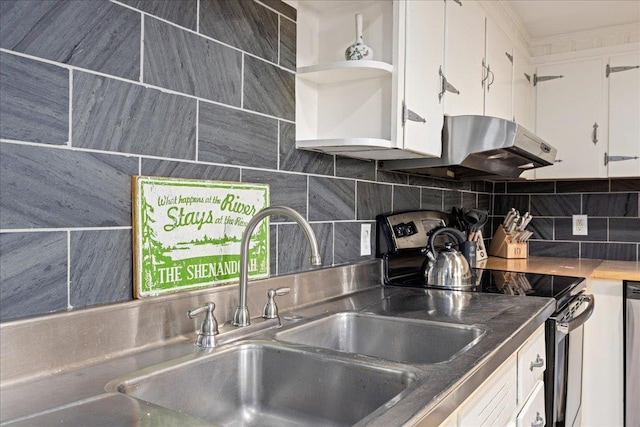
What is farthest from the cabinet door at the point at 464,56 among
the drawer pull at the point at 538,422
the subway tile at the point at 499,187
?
the subway tile at the point at 499,187

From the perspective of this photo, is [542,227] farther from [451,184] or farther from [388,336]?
[388,336]

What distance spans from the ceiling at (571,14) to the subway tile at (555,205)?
0.98 meters

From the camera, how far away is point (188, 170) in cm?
116

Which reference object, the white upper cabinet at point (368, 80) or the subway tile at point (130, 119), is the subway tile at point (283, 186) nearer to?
the white upper cabinet at point (368, 80)

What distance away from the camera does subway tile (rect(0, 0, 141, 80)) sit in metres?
0.84

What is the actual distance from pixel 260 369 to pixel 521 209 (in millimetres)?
2646

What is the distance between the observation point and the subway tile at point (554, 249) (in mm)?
3109

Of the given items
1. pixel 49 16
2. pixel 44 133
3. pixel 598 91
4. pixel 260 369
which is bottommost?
pixel 260 369

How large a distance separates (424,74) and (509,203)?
6.53ft

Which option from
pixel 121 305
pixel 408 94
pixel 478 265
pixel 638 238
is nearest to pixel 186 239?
pixel 121 305

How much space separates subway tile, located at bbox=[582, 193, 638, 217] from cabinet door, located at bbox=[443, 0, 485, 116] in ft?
4.57

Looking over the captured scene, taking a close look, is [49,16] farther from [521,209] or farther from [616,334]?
[521,209]

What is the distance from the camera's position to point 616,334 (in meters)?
2.34

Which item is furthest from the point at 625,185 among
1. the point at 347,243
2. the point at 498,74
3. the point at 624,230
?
the point at 347,243
